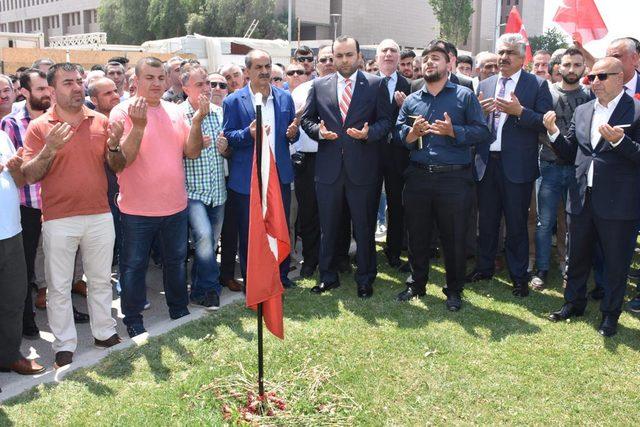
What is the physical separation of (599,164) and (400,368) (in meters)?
2.46

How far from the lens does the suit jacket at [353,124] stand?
6.17 m

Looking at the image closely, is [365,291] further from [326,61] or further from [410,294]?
[326,61]

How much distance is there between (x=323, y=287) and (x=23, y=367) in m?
2.94

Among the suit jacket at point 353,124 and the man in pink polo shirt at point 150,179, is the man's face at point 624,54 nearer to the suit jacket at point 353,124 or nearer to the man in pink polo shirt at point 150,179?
the suit jacket at point 353,124

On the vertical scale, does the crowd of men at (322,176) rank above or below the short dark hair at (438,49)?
below

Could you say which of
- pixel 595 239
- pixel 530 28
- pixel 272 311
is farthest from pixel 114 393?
pixel 530 28

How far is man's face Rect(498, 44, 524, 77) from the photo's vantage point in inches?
241

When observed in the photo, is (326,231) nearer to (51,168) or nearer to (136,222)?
(136,222)

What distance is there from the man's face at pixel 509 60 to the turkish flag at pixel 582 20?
2.66 metres

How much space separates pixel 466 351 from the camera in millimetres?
5055

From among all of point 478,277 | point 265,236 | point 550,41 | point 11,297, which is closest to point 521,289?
point 478,277

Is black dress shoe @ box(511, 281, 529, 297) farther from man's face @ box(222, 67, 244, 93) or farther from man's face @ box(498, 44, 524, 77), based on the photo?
man's face @ box(222, 67, 244, 93)

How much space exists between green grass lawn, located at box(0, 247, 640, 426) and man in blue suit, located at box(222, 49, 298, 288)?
1165mm

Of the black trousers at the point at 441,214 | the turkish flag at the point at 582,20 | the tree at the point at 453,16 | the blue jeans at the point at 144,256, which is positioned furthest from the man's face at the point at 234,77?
the tree at the point at 453,16
